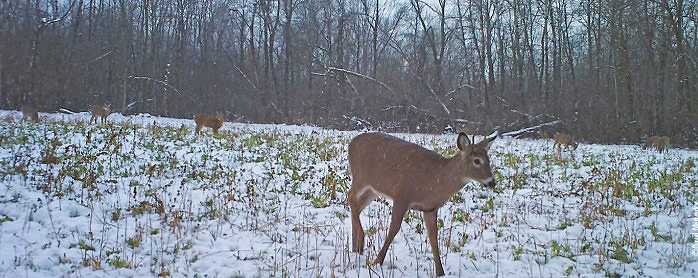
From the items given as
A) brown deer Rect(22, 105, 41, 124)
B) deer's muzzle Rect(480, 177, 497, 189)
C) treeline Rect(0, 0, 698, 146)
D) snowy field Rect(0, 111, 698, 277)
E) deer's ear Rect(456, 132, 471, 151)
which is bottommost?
snowy field Rect(0, 111, 698, 277)

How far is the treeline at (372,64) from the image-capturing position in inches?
939

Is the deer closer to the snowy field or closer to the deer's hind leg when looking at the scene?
the deer's hind leg

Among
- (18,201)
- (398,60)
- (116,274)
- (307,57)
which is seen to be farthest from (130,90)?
(116,274)

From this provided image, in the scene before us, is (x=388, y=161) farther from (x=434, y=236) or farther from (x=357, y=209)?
(x=434, y=236)

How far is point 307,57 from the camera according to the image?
35.3 metres

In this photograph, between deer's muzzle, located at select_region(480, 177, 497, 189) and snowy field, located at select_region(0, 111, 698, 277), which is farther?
snowy field, located at select_region(0, 111, 698, 277)

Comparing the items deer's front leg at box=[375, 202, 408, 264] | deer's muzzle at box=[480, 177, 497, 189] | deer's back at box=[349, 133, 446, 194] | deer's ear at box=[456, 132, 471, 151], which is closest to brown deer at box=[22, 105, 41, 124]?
deer's back at box=[349, 133, 446, 194]

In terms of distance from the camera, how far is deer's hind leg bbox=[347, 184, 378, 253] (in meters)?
5.27

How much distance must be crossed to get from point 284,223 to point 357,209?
118cm

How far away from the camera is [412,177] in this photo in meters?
4.88

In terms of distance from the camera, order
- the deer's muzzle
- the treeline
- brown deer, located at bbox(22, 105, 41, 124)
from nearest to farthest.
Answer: the deer's muzzle < brown deer, located at bbox(22, 105, 41, 124) < the treeline

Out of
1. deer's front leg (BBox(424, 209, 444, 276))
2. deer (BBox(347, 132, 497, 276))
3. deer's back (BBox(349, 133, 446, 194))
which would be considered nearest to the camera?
deer (BBox(347, 132, 497, 276))

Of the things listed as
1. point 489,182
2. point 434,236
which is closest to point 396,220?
point 434,236

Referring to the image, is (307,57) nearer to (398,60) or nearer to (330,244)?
(398,60)
